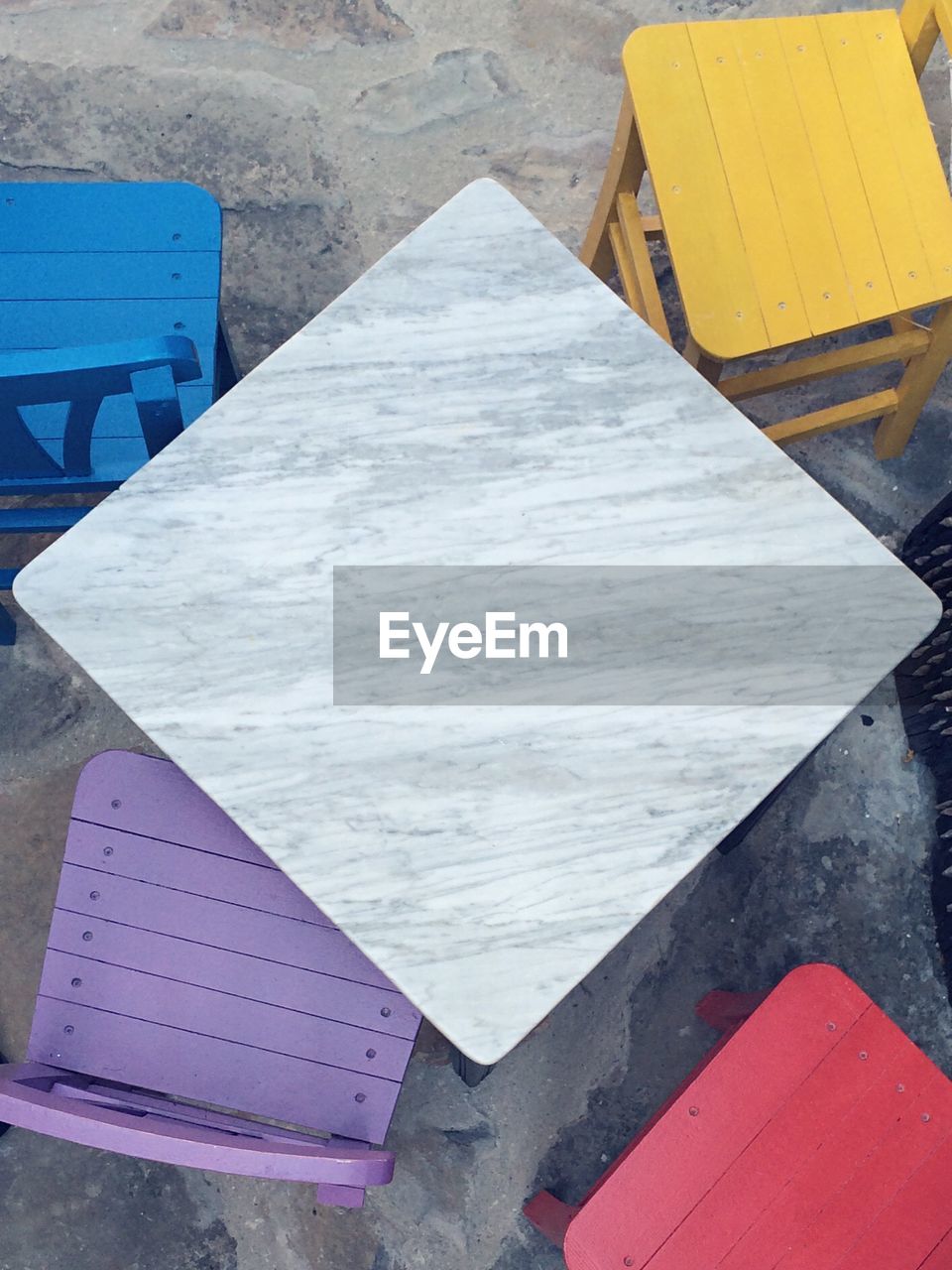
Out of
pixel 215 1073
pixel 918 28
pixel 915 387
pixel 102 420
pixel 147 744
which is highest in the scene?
pixel 918 28

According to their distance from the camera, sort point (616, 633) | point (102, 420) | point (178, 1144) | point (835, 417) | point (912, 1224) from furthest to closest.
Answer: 1. point (835, 417)
2. point (102, 420)
3. point (912, 1224)
4. point (616, 633)
5. point (178, 1144)

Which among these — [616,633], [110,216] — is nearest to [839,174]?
[616,633]

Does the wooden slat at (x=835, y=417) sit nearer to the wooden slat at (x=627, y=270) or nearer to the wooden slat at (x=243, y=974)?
the wooden slat at (x=627, y=270)

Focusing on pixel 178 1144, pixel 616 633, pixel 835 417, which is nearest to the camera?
pixel 178 1144

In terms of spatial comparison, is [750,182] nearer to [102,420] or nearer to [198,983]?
[102,420]

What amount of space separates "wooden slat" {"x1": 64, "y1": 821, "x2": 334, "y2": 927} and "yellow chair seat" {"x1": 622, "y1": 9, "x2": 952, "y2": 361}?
118 cm

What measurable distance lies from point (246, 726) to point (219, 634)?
0.13 meters

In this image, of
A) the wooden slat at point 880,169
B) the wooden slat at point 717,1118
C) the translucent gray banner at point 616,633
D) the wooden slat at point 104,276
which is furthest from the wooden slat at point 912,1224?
the wooden slat at point 104,276

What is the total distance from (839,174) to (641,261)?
A: 0.41 m

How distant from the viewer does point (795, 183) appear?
6.52 ft

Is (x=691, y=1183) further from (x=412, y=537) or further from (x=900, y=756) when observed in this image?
(x=900, y=756)

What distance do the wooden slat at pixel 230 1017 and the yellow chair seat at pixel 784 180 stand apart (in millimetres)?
1305

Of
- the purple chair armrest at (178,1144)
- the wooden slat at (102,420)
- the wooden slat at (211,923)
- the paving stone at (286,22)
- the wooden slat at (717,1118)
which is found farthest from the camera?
the paving stone at (286,22)

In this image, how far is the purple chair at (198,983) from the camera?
5.50 ft
